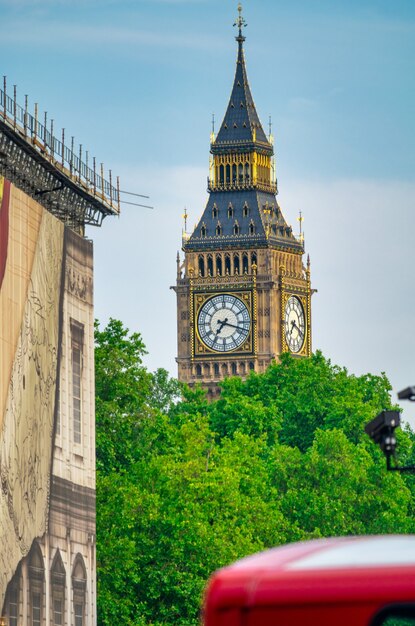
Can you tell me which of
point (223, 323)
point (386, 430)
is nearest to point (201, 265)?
point (223, 323)

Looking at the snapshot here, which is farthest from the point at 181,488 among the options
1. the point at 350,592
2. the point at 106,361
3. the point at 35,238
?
the point at 350,592

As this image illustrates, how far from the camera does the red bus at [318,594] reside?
1187 cm

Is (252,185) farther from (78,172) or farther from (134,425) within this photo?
(78,172)

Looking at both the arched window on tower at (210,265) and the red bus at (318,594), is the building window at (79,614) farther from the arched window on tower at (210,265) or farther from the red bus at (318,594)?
the arched window on tower at (210,265)

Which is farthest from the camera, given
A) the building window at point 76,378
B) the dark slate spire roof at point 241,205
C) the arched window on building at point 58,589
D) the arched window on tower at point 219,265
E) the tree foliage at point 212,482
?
the dark slate spire roof at point 241,205

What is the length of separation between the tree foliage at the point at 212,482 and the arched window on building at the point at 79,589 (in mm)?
13462

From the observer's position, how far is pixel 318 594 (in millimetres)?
11906

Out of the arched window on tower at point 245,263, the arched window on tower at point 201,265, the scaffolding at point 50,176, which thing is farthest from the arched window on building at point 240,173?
the scaffolding at point 50,176

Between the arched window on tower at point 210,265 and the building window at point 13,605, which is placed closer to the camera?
the building window at point 13,605

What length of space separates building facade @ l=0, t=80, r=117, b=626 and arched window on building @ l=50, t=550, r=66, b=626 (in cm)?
3

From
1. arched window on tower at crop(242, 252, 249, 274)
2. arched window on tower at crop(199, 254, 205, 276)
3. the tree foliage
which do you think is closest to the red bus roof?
the tree foliage

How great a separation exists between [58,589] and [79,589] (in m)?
2.93

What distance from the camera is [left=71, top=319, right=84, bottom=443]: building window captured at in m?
71.9

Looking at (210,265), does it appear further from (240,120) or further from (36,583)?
(36,583)
